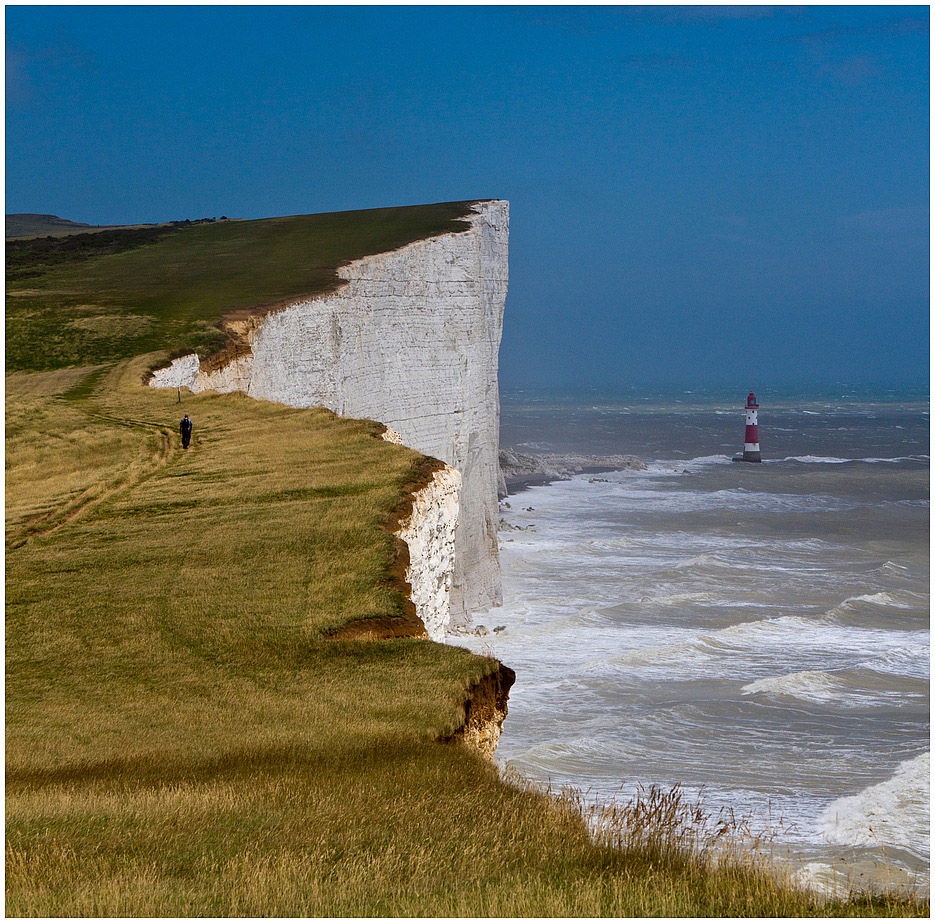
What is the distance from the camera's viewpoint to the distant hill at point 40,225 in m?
90.1

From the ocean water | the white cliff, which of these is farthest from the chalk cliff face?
the white cliff

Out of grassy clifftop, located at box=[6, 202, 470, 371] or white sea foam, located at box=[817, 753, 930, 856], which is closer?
white sea foam, located at box=[817, 753, 930, 856]

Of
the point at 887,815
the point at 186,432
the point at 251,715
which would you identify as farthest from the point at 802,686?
the point at 251,715

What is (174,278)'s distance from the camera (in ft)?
128

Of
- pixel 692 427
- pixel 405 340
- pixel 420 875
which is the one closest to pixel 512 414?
pixel 692 427

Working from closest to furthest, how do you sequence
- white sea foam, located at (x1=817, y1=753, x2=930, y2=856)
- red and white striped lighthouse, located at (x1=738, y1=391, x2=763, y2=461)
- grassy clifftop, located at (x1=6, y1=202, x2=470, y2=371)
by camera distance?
white sea foam, located at (x1=817, y1=753, x2=930, y2=856) < grassy clifftop, located at (x1=6, y1=202, x2=470, y2=371) < red and white striped lighthouse, located at (x1=738, y1=391, x2=763, y2=461)

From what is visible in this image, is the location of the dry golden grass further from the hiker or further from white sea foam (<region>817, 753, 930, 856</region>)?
white sea foam (<region>817, 753, 930, 856</region>)

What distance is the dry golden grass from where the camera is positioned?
5.59m

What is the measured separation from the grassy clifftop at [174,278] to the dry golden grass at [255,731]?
1054 cm

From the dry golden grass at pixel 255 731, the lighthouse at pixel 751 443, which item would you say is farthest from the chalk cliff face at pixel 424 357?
the lighthouse at pixel 751 443

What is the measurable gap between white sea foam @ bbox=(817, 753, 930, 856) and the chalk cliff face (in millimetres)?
16633

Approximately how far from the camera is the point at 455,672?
10.4 meters

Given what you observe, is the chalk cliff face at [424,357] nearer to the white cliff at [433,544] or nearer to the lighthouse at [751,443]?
the white cliff at [433,544]

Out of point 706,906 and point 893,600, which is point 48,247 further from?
point 706,906
